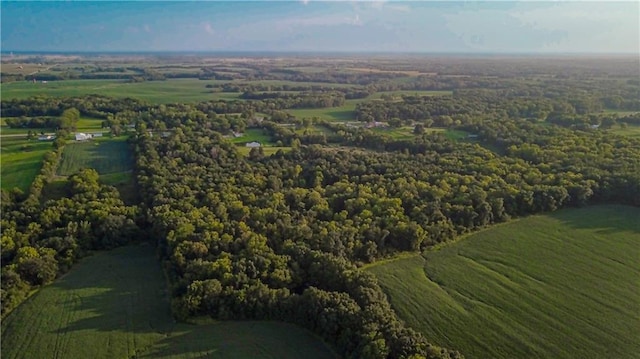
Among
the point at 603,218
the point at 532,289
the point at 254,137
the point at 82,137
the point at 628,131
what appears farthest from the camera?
the point at 254,137

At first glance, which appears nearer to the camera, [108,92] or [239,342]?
[239,342]

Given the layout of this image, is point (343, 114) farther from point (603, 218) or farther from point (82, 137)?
point (603, 218)

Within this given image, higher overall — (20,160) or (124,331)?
(20,160)

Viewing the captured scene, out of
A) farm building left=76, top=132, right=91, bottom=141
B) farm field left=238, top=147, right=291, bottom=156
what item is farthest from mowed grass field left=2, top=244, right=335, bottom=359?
farm building left=76, top=132, right=91, bottom=141

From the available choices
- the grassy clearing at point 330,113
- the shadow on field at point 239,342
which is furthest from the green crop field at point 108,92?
the shadow on field at point 239,342

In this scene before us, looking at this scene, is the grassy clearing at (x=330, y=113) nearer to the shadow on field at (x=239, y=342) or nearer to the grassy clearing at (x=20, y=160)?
the grassy clearing at (x=20, y=160)

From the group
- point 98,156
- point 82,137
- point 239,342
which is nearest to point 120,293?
point 239,342
